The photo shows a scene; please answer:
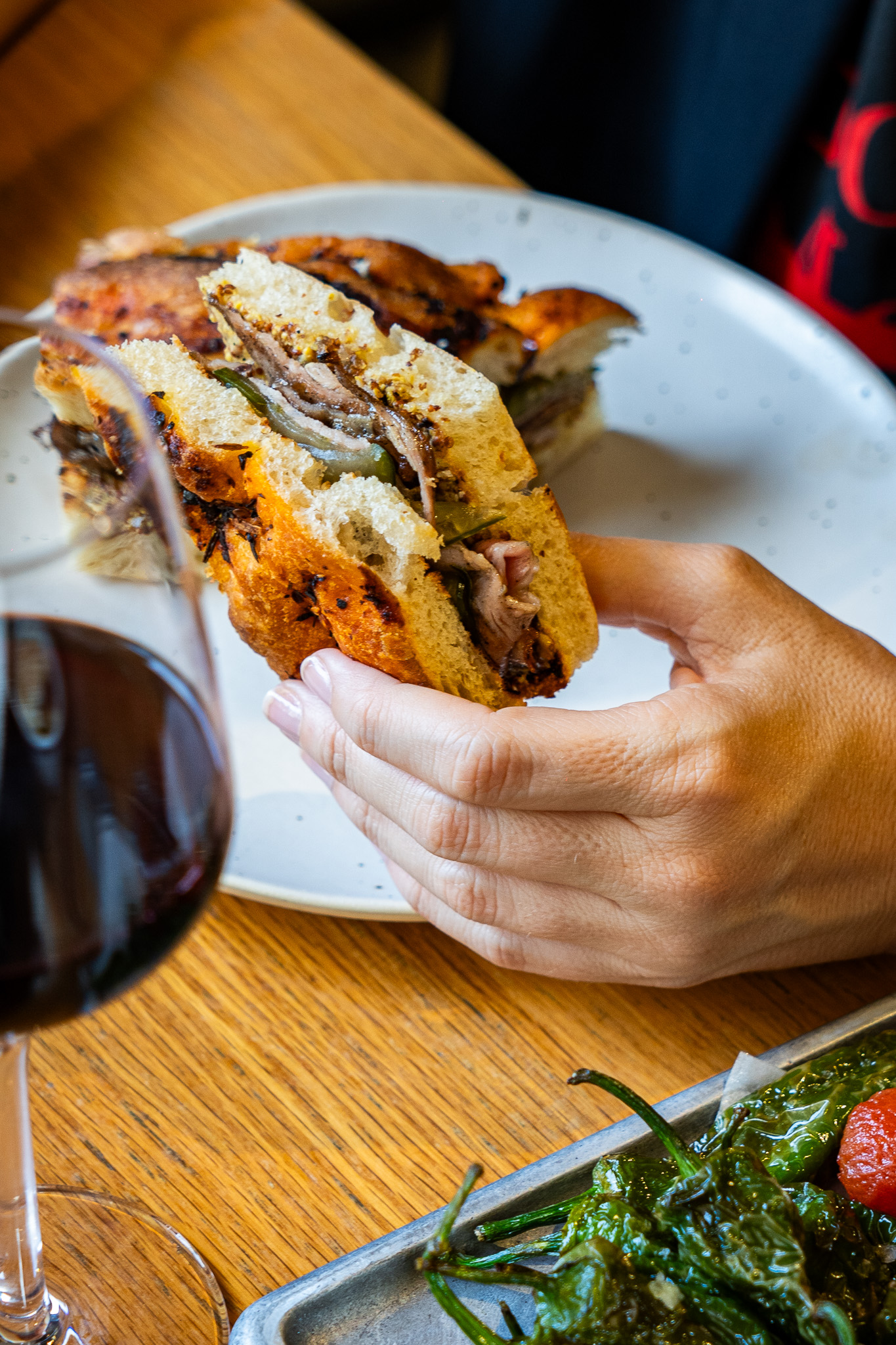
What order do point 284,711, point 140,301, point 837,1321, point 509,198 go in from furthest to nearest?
point 509,198 → point 140,301 → point 284,711 → point 837,1321

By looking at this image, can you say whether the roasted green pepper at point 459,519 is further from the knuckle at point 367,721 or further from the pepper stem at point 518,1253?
the pepper stem at point 518,1253

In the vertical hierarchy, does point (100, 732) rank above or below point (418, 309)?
above

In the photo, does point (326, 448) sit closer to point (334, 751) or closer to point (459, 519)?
point (459, 519)

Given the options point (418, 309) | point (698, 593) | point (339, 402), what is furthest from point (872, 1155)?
point (418, 309)

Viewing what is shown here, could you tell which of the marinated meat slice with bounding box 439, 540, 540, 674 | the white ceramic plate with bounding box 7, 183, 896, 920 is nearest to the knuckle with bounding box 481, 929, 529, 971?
the white ceramic plate with bounding box 7, 183, 896, 920

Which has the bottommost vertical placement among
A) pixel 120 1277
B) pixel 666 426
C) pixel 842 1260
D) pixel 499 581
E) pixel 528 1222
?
pixel 120 1277

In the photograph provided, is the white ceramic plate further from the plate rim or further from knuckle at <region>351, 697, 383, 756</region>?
knuckle at <region>351, 697, 383, 756</region>

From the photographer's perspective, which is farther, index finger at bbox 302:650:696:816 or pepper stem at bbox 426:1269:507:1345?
index finger at bbox 302:650:696:816
